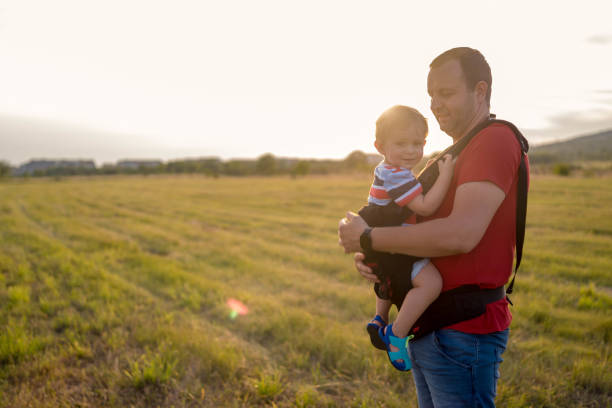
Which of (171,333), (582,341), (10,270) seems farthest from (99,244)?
(582,341)

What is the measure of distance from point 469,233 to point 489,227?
0.21 m

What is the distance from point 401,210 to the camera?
6.39 ft

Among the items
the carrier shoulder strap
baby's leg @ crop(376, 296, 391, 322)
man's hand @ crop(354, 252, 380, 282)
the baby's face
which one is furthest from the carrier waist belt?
the baby's face

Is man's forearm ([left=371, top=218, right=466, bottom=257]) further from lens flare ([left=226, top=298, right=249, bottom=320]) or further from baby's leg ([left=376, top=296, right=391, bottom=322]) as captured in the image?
lens flare ([left=226, top=298, right=249, bottom=320])

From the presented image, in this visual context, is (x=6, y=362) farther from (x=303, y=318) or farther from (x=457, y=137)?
(x=457, y=137)

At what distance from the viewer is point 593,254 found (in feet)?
28.9

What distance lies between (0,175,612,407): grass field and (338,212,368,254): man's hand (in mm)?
2220

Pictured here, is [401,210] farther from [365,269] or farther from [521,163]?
[521,163]

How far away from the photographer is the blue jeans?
167 centimetres

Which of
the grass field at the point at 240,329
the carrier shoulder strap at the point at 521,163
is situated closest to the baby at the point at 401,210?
the carrier shoulder strap at the point at 521,163

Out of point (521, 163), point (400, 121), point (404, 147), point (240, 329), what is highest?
point (400, 121)

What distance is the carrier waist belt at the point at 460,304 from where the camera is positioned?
1.63 m

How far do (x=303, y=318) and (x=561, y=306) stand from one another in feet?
15.6

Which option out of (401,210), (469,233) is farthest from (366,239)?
(469,233)
